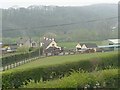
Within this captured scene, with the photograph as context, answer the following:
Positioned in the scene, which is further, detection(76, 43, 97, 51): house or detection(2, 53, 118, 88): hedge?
detection(76, 43, 97, 51): house

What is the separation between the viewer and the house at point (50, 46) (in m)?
25.3

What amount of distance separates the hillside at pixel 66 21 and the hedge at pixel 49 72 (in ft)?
18.1

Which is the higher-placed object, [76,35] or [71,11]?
[71,11]

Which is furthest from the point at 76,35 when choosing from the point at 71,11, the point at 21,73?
the point at 21,73

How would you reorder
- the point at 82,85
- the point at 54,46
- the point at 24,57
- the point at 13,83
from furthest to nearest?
the point at 54,46 < the point at 24,57 < the point at 13,83 < the point at 82,85

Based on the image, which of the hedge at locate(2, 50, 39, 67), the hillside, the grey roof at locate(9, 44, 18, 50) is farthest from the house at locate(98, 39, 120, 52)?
Answer: the grey roof at locate(9, 44, 18, 50)

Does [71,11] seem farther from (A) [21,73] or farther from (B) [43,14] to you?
(A) [21,73]

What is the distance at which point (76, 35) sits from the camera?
89.9 ft

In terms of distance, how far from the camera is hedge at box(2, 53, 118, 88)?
9.45 m

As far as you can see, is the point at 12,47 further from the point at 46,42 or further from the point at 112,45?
the point at 112,45

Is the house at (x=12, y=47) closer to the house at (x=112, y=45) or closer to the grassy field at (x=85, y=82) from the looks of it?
the house at (x=112, y=45)

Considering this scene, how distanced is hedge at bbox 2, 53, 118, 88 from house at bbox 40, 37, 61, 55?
36.5ft

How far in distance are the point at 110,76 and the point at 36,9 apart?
15.1m

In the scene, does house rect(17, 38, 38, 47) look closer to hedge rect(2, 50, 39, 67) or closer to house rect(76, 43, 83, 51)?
house rect(76, 43, 83, 51)
